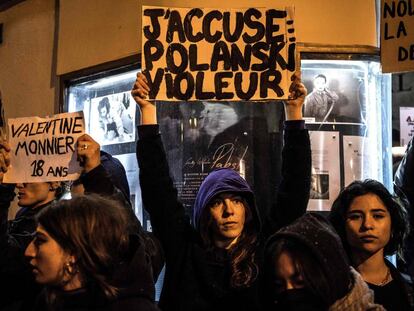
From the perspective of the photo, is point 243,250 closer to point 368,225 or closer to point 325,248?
point 368,225

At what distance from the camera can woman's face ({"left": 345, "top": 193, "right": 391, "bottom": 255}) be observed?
115 inches

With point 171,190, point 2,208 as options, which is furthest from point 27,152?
point 171,190

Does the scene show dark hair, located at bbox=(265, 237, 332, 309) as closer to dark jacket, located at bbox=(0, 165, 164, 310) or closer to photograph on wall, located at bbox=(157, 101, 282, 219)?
dark jacket, located at bbox=(0, 165, 164, 310)

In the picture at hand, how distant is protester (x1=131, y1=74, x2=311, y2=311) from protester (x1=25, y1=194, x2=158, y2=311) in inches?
27.7

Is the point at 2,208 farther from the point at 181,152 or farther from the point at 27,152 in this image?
the point at 181,152

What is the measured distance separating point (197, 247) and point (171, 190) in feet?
1.00

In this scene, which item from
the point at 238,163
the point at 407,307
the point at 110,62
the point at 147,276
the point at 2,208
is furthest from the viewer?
the point at 110,62

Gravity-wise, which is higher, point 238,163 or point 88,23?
point 88,23

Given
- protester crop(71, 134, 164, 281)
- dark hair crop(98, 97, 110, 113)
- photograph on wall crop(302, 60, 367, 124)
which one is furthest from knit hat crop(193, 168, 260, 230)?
dark hair crop(98, 97, 110, 113)

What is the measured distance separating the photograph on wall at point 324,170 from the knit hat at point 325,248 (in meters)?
1.90

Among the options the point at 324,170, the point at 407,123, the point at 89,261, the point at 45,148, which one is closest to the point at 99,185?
the point at 45,148

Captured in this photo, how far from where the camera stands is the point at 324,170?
4.36 m

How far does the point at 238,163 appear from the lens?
14.1ft

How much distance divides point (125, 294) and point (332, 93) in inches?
103
